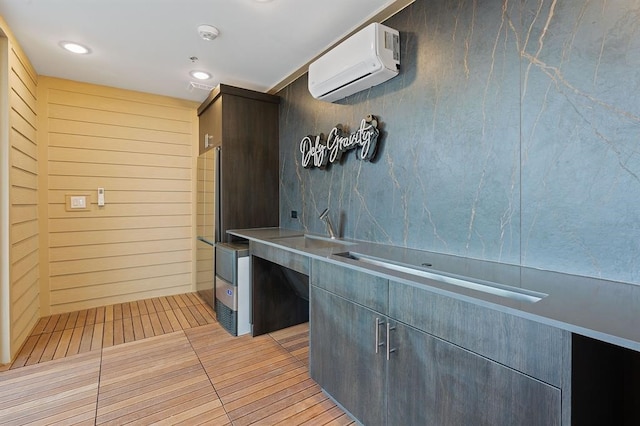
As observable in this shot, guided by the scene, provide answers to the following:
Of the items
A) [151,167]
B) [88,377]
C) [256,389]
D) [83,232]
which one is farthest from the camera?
[151,167]

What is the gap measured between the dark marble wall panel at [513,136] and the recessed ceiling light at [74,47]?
238 centimetres

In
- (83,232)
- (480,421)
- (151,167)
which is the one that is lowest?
(480,421)

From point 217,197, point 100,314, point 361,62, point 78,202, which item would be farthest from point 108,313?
point 361,62

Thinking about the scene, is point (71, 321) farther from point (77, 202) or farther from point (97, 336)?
point (77, 202)

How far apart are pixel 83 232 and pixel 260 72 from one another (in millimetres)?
2586

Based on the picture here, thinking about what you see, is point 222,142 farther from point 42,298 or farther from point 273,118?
point 42,298

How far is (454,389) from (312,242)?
5.01 ft

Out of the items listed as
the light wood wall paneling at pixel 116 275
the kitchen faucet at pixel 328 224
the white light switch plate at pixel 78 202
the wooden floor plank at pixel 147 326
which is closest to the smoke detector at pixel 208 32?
the kitchen faucet at pixel 328 224

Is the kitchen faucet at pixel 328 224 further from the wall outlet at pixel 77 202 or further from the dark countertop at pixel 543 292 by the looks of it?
the wall outlet at pixel 77 202

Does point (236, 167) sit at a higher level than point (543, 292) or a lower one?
higher

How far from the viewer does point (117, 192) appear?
3.57m

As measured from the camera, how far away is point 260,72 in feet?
10.2

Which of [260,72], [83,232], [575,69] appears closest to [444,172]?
[575,69]

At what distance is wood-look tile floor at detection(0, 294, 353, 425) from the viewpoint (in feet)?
5.74
